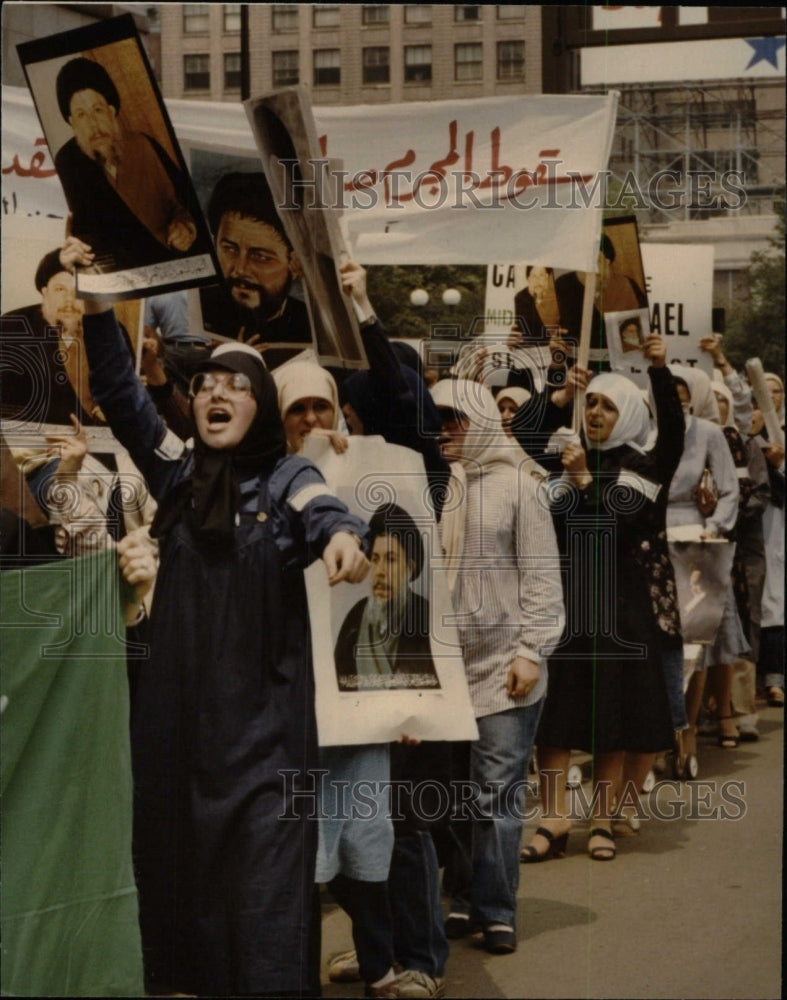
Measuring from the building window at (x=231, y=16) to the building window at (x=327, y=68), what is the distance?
0.72 feet

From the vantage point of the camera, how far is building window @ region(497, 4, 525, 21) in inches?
209

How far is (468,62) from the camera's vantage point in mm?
5324

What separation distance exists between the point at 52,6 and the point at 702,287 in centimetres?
185

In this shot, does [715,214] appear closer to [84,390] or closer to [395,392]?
[395,392]

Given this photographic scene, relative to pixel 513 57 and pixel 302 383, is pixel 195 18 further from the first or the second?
pixel 302 383

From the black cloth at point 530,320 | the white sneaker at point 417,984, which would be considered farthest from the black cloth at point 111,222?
the white sneaker at point 417,984

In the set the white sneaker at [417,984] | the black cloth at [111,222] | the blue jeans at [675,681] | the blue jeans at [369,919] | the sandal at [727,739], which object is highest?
the black cloth at [111,222]

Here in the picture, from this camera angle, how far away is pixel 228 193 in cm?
521

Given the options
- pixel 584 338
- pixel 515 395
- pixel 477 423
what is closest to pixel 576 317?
pixel 584 338

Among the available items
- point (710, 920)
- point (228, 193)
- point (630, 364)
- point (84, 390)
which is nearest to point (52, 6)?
point (228, 193)

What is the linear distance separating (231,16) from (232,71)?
0.18 metres

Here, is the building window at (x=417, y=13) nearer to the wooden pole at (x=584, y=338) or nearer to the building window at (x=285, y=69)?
the building window at (x=285, y=69)

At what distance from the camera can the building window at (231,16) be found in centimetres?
524

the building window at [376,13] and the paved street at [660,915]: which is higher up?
the building window at [376,13]
